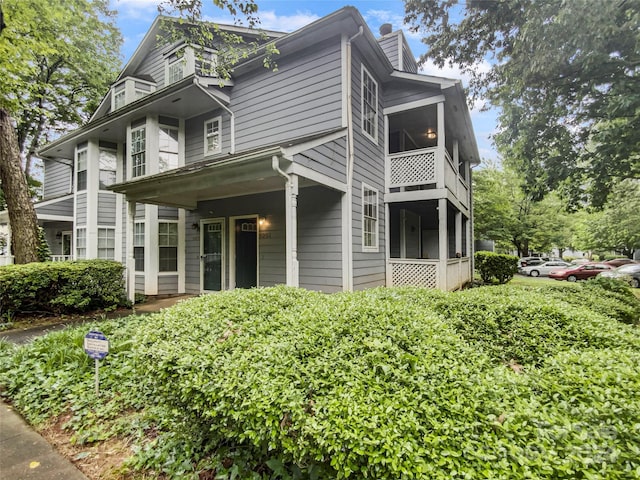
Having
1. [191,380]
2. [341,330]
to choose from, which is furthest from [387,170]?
[191,380]

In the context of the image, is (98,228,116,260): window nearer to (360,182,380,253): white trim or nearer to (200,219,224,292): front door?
(200,219,224,292): front door

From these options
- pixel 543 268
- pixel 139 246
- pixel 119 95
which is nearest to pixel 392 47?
pixel 119 95

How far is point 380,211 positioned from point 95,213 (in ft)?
31.2

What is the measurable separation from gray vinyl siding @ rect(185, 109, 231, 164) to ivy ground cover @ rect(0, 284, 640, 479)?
21.8 feet

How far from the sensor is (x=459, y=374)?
1.74 metres

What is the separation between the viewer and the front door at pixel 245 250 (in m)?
8.41

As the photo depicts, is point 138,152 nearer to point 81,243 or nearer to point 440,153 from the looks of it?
point 81,243

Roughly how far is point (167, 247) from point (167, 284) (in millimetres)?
1116

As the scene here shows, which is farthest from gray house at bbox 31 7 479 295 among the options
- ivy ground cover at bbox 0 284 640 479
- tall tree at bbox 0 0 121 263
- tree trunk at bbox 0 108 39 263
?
ivy ground cover at bbox 0 284 640 479

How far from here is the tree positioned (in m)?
6.45

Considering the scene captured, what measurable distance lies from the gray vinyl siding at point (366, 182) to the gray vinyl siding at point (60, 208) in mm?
11707

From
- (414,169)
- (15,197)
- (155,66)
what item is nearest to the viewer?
(15,197)

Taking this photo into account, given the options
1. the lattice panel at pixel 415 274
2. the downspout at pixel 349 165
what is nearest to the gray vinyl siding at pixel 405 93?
the downspout at pixel 349 165

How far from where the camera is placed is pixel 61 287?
645 centimetres
